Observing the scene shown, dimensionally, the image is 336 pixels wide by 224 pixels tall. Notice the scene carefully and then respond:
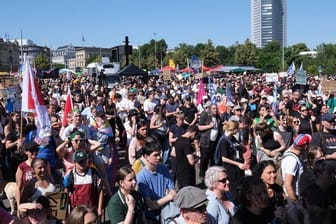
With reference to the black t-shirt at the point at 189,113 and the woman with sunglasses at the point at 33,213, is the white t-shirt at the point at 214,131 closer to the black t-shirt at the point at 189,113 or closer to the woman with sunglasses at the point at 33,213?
the black t-shirt at the point at 189,113

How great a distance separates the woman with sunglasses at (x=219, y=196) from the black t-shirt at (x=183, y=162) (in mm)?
2533

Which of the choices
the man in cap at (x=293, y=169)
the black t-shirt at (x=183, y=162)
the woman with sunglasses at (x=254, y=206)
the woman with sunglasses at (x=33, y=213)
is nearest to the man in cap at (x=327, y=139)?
the man in cap at (x=293, y=169)

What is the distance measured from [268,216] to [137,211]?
43.9 inches

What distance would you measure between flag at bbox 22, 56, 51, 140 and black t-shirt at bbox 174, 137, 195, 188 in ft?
6.31

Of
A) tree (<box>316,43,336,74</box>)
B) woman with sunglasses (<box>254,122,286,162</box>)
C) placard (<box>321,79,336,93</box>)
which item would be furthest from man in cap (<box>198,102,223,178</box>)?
tree (<box>316,43,336,74</box>)

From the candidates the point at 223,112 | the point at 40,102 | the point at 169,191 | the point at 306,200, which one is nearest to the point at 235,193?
the point at 169,191

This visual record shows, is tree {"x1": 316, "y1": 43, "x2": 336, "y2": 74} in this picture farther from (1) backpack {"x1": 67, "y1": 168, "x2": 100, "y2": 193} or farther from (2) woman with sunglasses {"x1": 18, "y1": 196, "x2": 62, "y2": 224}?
(2) woman with sunglasses {"x1": 18, "y1": 196, "x2": 62, "y2": 224}

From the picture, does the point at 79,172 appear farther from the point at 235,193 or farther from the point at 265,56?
the point at 265,56

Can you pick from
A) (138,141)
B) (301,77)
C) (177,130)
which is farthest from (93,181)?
(301,77)

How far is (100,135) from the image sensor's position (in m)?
7.32

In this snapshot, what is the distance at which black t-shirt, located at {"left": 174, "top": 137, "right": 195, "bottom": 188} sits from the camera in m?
6.74

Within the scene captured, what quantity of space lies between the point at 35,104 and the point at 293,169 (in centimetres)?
383

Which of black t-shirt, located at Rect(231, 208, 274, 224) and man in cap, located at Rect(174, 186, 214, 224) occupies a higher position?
man in cap, located at Rect(174, 186, 214, 224)

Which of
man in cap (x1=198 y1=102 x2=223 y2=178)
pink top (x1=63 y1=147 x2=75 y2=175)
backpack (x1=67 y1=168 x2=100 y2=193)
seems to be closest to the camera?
backpack (x1=67 y1=168 x2=100 y2=193)
